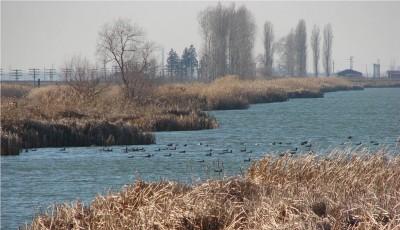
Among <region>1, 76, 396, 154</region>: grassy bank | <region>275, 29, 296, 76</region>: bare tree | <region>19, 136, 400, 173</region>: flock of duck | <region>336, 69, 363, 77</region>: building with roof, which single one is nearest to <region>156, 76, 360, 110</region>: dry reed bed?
<region>1, 76, 396, 154</region>: grassy bank

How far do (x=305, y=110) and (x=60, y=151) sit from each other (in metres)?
33.6

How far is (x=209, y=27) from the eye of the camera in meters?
96.1

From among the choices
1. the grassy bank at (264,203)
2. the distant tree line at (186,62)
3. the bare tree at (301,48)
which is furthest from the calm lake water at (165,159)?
the bare tree at (301,48)

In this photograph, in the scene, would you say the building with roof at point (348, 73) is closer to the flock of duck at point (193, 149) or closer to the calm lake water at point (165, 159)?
the calm lake water at point (165, 159)

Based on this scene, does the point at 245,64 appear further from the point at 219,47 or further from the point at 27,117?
the point at 27,117

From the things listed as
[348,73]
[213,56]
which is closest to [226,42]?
[213,56]

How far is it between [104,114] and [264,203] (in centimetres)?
2511

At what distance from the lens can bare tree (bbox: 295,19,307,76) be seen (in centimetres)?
13750

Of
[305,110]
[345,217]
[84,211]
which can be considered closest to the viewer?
[345,217]

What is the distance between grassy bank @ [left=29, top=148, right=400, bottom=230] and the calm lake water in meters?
1.66

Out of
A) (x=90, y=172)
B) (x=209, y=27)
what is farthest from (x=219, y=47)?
(x=90, y=172)

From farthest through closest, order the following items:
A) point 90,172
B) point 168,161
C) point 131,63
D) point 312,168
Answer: point 131,63
point 168,161
point 90,172
point 312,168

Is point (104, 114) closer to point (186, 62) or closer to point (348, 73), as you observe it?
point (186, 62)

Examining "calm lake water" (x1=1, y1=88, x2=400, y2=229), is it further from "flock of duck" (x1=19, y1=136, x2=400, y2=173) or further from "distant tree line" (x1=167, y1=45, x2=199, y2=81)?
"distant tree line" (x1=167, y1=45, x2=199, y2=81)
